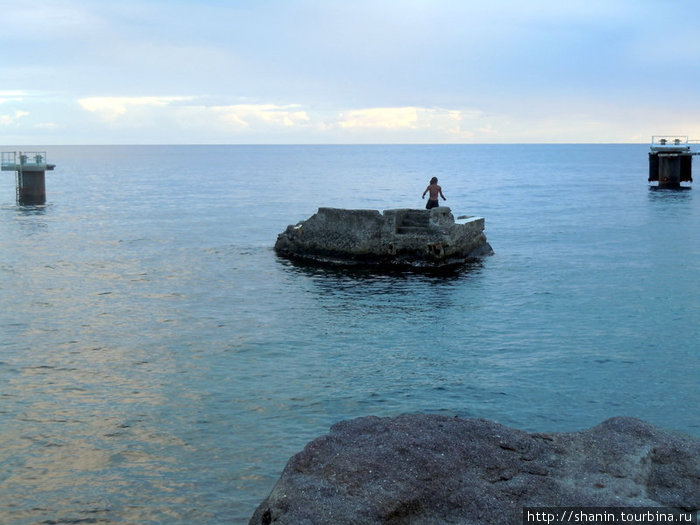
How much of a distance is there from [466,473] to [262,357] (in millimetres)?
9332

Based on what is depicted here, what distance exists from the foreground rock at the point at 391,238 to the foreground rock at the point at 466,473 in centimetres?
1803

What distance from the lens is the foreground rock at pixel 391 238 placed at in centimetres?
2552

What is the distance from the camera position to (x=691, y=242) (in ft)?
113

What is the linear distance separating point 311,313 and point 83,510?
11147 millimetres

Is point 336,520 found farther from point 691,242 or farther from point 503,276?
point 691,242

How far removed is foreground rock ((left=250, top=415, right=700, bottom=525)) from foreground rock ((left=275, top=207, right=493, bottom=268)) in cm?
1803

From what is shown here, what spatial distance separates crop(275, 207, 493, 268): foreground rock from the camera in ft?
83.7

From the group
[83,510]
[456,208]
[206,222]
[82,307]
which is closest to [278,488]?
[83,510]

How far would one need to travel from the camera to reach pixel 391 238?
25.7m

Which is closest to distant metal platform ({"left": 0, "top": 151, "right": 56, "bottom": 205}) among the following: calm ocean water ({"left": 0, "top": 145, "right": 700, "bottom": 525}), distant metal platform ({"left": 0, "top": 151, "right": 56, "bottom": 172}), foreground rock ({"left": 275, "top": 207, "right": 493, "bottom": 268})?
distant metal platform ({"left": 0, "top": 151, "right": 56, "bottom": 172})

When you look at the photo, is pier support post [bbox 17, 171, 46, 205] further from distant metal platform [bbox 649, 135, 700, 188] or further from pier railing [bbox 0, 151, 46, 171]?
distant metal platform [bbox 649, 135, 700, 188]

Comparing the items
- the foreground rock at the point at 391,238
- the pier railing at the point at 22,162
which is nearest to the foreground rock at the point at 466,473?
the foreground rock at the point at 391,238

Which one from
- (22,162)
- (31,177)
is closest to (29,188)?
(31,177)

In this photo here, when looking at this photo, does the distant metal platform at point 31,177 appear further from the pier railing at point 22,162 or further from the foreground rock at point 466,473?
the foreground rock at point 466,473
